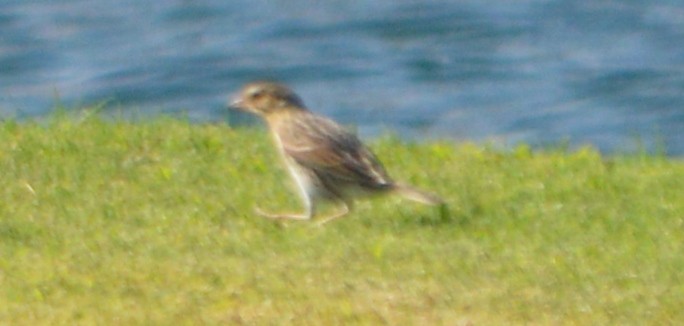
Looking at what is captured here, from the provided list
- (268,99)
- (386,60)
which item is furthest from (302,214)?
(386,60)

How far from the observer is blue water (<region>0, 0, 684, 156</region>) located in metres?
21.3

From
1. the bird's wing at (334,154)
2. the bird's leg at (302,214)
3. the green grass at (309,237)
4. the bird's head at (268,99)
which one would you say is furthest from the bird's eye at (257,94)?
the bird's leg at (302,214)

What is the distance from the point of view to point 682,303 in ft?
32.9

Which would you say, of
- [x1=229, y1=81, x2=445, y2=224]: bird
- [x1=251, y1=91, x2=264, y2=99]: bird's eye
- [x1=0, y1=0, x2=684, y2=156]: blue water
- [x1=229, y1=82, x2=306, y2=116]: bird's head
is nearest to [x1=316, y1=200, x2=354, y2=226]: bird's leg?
[x1=229, y1=81, x2=445, y2=224]: bird

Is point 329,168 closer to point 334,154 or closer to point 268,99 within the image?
point 334,154

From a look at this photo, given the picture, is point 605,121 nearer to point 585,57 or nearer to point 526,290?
point 585,57

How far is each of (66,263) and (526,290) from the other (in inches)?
94.0

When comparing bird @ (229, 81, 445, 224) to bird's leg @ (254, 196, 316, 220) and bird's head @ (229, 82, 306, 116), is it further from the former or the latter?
bird's head @ (229, 82, 306, 116)

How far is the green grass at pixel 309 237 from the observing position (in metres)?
9.88

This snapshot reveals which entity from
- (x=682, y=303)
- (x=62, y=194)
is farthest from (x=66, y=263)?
(x=682, y=303)

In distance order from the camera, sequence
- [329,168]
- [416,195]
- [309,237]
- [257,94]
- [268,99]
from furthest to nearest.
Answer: [257,94] → [268,99] → [329,168] → [416,195] → [309,237]

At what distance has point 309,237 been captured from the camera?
36.8 ft

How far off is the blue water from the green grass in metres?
6.43

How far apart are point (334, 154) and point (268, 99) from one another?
105cm
